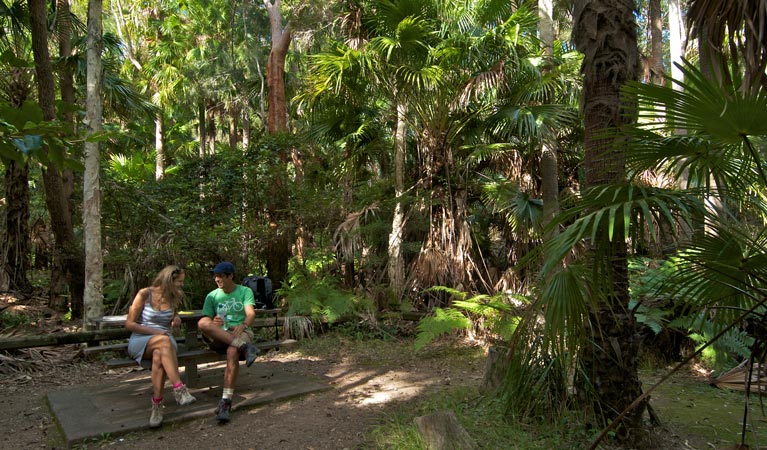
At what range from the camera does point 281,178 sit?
10094mm

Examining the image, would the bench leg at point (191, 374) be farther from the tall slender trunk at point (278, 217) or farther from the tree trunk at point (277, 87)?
the tree trunk at point (277, 87)

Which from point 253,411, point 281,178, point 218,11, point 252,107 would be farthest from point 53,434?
point 252,107

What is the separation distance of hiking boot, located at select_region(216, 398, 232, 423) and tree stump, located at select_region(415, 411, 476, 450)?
182cm

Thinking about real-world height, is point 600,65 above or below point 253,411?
above

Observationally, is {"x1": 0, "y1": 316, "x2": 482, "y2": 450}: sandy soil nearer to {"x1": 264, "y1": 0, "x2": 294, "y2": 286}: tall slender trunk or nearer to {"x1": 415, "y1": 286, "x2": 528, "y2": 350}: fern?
{"x1": 415, "y1": 286, "x2": 528, "y2": 350}: fern

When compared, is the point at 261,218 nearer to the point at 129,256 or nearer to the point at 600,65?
the point at 129,256

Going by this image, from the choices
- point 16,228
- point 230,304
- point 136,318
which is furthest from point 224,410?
point 16,228

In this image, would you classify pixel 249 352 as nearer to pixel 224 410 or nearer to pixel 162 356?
pixel 224 410

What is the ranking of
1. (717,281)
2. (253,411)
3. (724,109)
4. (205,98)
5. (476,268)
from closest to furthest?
1. (724,109)
2. (717,281)
3. (253,411)
4. (476,268)
5. (205,98)

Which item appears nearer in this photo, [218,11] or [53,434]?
[53,434]

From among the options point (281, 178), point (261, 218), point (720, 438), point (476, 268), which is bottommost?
point (720, 438)

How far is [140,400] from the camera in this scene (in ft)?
17.2

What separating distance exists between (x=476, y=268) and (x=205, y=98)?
1823 centimetres

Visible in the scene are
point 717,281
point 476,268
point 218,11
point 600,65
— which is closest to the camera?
point 717,281
